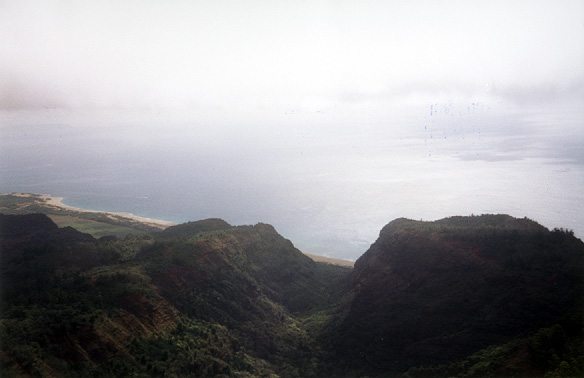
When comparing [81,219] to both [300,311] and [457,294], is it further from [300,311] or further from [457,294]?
[457,294]

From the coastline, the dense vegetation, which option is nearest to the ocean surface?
the coastline


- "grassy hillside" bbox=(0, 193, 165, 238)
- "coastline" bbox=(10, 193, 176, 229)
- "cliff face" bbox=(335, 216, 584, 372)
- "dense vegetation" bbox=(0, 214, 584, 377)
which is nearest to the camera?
"dense vegetation" bbox=(0, 214, 584, 377)

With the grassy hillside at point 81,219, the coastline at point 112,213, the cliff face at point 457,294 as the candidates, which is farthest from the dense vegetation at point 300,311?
the coastline at point 112,213

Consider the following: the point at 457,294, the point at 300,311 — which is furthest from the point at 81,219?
the point at 457,294

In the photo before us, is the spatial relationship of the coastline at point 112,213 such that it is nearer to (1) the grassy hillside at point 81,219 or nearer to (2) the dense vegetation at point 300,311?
(1) the grassy hillside at point 81,219

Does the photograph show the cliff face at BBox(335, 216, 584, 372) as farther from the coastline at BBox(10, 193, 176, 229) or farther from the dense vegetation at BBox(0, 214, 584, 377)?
the coastline at BBox(10, 193, 176, 229)

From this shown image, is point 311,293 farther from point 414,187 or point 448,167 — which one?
point 448,167
